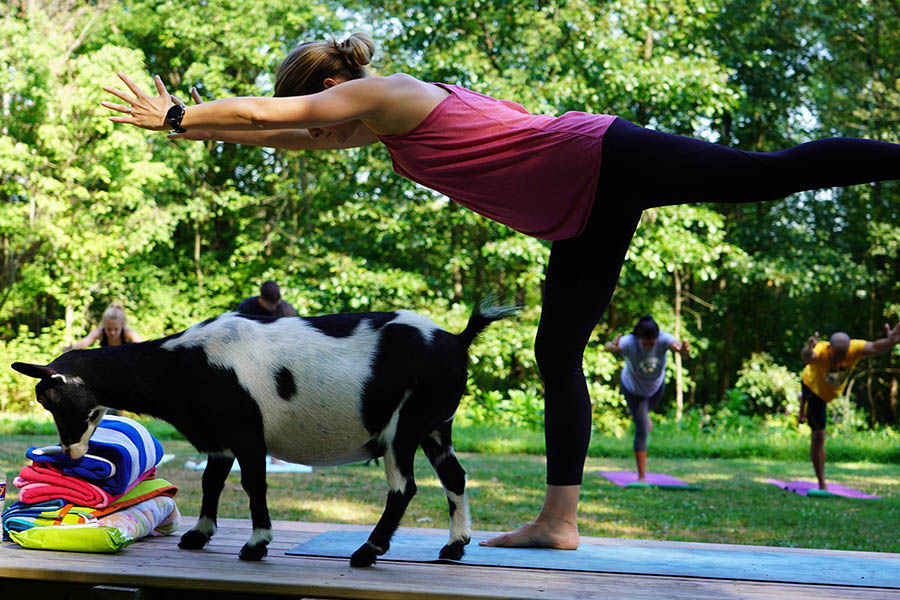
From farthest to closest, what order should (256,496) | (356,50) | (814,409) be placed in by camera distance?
(814,409), (256,496), (356,50)

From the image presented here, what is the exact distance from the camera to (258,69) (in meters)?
21.7

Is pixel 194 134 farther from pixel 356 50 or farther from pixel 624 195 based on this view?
pixel 624 195

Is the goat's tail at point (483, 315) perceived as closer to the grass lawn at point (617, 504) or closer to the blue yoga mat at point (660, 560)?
the blue yoga mat at point (660, 560)

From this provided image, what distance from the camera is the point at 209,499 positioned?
347 cm

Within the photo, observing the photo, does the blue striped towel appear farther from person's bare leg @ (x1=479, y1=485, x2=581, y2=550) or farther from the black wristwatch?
person's bare leg @ (x1=479, y1=485, x2=581, y2=550)

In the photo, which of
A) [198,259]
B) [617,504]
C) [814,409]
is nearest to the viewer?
[617,504]

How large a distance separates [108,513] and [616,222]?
2262 millimetres

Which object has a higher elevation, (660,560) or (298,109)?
(298,109)

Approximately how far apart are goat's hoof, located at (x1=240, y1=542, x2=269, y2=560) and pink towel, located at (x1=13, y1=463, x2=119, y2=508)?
0.67 metres

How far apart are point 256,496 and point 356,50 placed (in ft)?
5.45

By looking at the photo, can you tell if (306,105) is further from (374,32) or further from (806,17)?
(806,17)

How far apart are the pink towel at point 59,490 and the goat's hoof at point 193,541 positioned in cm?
34

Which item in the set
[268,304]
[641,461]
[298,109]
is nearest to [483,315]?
[298,109]

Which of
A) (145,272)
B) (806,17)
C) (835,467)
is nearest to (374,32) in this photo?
(145,272)
